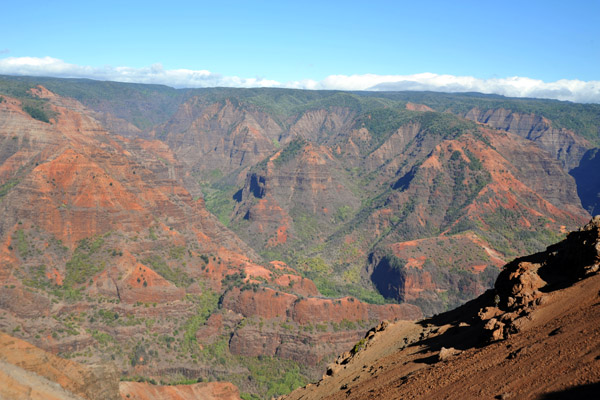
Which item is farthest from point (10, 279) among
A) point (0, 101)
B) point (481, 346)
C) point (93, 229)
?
point (481, 346)

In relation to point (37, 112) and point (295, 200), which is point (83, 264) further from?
point (295, 200)

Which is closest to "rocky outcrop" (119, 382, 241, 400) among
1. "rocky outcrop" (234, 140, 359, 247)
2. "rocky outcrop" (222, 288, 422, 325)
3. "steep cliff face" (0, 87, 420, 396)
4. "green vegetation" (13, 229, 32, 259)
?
"steep cliff face" (0, 87, 420, 396)

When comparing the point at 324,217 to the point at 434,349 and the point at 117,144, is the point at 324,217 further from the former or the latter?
the point at 434,349

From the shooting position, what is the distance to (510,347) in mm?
23281

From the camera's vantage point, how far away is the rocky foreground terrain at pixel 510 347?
19.1 m

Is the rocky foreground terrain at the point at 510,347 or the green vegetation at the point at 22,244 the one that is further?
the green vegetation at the point at 22,244

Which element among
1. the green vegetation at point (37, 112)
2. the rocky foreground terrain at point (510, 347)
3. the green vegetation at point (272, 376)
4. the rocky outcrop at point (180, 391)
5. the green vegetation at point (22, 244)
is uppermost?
the green vegetation at point (37, 112)

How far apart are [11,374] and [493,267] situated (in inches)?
4296

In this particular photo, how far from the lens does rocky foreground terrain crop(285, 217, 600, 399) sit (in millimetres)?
19141

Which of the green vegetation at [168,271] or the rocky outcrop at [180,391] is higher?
the green vegetation at [168,271]

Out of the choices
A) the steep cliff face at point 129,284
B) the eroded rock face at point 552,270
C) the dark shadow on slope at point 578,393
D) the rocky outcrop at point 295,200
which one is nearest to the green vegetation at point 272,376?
the steep cliff face at point 129,284

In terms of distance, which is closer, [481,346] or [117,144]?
[481,346]

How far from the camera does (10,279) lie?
3278 inches

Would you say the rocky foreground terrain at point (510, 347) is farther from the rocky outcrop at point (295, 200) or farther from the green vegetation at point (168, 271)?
the rocky outcrop at point (295, 200)
